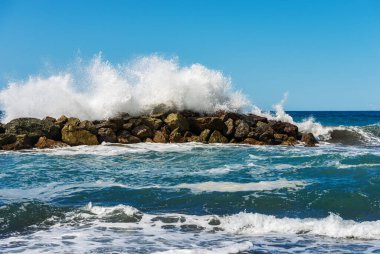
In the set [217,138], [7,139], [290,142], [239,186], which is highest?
[7,139]

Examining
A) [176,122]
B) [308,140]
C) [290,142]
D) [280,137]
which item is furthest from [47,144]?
[308,140]

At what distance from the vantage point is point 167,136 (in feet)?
65.8

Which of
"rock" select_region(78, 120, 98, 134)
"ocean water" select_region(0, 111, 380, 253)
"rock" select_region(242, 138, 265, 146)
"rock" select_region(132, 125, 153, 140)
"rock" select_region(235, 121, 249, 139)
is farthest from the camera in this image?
"rock" select_region(235, 121, 249, 139)

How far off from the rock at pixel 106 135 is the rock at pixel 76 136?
0.33 metres

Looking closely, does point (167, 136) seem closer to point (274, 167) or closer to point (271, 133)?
point (271, 133)

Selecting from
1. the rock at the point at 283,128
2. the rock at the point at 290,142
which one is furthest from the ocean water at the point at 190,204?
the rock at the point at 283,128

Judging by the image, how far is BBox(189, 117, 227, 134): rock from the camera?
67.6 feet

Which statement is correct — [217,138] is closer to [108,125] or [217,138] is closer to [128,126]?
[128,126]

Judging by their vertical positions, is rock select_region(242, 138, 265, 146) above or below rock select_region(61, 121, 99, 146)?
below

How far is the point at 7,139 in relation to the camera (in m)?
18.1

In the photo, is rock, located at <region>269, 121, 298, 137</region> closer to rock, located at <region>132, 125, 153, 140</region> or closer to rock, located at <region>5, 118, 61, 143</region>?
rock, located at <region>132, 125, 153, 140</region>

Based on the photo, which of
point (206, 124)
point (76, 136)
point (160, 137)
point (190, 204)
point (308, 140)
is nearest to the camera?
point (190, 204)

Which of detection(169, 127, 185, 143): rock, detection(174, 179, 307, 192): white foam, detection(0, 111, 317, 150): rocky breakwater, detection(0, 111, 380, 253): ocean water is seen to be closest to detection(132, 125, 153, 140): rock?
detection(0, 111, 317, 150): rocky breakwater

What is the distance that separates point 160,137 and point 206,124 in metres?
2.15
